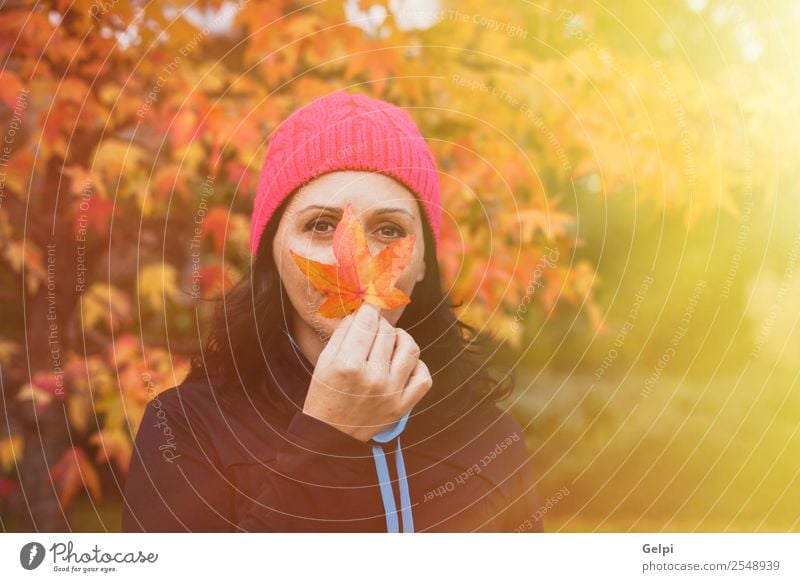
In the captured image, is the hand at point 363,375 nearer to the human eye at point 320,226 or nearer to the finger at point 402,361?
the finger at point 402,361

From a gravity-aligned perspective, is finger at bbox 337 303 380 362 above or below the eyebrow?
below

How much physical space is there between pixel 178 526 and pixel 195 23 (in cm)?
68

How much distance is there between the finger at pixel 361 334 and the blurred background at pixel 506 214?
17 centimetres

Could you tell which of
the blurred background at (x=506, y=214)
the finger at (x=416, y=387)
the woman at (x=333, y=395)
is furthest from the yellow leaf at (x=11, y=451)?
the finger at (x=416, y=387)

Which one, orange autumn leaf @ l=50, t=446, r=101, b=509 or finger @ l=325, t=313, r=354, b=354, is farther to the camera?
orange autumn leaf @ l=50, t=446, r=101, b=509

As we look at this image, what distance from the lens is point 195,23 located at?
1118 millimetres

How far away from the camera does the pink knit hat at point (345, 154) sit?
960 millimetres

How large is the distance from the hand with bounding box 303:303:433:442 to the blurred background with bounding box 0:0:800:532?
0.17 meters

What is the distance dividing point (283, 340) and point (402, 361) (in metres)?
0.16

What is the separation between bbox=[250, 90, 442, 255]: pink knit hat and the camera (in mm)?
960

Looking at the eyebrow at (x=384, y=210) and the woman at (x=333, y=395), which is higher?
the eyebrow at (x=384, y=210)

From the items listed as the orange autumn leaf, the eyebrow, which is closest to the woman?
the eyebrow

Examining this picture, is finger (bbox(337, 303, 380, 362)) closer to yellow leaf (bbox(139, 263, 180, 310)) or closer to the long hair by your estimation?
the long hair

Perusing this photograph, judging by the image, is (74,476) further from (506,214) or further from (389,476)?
(506,214)
